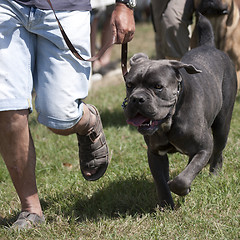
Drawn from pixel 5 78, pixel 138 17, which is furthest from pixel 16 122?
pixel 138 17

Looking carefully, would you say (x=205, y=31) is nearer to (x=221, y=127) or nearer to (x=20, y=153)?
(x=221, y=127)

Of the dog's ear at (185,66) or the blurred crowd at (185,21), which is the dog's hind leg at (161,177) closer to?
the dog's ear at (185,66)

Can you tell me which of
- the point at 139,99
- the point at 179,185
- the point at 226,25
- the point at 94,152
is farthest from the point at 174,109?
the point at 226,25

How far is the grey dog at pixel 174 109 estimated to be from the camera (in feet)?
9.62

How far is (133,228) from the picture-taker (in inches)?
121

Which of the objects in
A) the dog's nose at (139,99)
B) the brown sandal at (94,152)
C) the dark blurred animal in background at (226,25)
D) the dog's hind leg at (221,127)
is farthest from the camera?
the dark blurred animal in background at (226,25)

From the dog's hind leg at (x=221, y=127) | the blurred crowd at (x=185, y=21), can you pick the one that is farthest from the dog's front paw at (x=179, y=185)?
the blurred crowd at (x=185, y=21)

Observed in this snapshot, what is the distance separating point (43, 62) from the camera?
313 cm

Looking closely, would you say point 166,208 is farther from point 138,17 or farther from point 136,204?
point 138,17

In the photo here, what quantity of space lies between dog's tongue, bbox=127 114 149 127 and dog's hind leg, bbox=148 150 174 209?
451 mm

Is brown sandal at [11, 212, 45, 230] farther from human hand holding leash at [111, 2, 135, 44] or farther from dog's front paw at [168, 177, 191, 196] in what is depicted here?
human hand holding leash at [111, 2, 135, 44]

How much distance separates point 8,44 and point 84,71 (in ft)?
1.77

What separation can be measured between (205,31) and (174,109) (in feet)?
3.99

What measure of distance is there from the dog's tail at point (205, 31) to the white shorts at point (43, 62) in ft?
3.92
